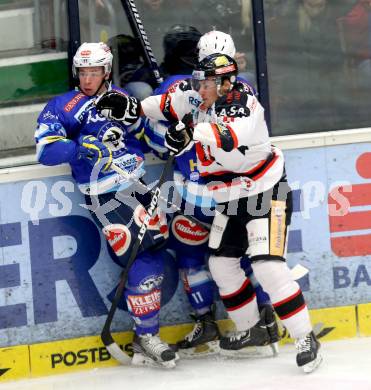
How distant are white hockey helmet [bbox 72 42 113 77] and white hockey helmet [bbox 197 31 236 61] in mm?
392

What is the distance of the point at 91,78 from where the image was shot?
4.91 metres

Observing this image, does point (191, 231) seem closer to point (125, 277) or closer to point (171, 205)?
point (171, 205)

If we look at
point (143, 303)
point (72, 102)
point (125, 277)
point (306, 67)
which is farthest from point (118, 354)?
point (306, 67)

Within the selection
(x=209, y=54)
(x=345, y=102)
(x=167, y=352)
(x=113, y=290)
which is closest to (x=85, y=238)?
(x=113, y=290)

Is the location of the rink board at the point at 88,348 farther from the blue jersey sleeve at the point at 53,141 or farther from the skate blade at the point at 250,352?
the blue jersey sleeve at the point at 53,141

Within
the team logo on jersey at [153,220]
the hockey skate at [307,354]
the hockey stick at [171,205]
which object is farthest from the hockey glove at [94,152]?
the hockey skate at [307,354]

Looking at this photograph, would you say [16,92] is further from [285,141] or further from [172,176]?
[285,141]

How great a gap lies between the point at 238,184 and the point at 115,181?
20.6 inches

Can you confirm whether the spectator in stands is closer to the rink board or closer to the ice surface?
the rink board

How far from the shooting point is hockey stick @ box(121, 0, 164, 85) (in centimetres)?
507

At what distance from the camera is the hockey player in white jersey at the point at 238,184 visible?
15.4 ft

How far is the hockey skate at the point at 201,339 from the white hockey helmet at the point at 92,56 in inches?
46.4

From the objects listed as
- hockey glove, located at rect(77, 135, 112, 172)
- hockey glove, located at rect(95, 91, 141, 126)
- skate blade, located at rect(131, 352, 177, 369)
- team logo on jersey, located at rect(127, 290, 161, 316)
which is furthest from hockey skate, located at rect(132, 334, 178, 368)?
hockey glove, located at rect(95, 91, 141, 126)

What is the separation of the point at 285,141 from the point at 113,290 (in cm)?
100
